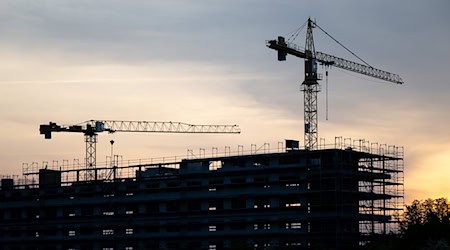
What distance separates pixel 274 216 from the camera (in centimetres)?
17462

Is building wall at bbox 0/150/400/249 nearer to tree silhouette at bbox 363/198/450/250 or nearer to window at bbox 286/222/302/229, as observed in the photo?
window at bbox 286/222/302/229

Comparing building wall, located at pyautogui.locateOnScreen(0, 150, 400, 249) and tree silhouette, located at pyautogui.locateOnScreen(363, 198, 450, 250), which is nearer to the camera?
tree silhouette, located at pyautogui.locateOnScreen(363, 198, 450, 250)

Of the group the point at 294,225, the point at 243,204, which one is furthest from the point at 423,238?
the point at 243,204

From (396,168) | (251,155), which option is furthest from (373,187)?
(251,155)

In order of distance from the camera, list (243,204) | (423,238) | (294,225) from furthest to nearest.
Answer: (243,204) < (294,225) < (423,238)

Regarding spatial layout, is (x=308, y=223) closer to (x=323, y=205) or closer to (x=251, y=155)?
(x=323, y=205)

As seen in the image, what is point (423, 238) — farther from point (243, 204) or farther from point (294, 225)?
point (243, 204)

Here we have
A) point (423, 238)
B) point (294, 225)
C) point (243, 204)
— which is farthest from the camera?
point (243, 204)

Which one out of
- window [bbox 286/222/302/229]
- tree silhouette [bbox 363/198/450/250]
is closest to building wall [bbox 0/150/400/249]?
window [bbox 286/222/302/229]

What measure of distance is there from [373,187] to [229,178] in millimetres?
27684

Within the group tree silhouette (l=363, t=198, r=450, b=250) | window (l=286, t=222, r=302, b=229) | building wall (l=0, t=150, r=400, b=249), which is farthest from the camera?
window (l=286, t=222, r=302, b=229)

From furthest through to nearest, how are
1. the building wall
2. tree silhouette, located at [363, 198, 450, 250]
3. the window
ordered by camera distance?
the window < the building wall < tree silhouette, located at [363, 198, 450, 250]

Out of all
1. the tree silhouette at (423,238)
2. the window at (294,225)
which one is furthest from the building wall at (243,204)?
the tree silhouette at (423,238)

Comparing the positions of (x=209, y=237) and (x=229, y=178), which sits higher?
(x=229, y=178)
